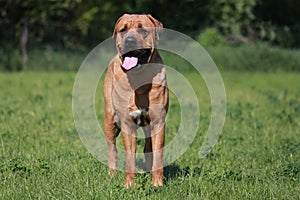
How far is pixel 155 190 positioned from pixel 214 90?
32.0 feet

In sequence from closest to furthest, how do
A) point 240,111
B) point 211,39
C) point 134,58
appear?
point 134,58 → point 240,111 → point 211,39

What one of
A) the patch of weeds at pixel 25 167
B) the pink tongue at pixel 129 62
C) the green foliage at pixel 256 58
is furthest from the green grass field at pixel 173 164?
the green foliage at pixel 256 58

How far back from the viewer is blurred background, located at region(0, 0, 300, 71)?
2277 centimetres

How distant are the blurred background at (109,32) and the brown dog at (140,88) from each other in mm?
14014

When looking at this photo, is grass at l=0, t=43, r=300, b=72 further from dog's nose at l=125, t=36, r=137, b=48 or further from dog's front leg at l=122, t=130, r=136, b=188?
dog's nose at l=125, t=36, r=137, b=48

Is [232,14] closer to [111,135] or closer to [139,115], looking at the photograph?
[111,135]

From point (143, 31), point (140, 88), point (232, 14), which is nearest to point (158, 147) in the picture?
point (140, 88)

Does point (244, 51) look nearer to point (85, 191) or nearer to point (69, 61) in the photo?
point (69, 61)

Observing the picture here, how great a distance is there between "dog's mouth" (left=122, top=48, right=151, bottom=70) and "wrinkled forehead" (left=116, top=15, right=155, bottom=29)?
0.77 feet

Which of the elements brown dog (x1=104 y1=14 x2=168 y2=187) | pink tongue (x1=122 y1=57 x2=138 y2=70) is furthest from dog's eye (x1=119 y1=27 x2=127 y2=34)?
pink tongue (x1=122 y1=57 x2=138 y2=70)

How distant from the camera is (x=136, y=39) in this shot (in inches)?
177

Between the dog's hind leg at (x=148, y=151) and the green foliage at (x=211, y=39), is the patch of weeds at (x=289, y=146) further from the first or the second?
the green foliage at (x=211, y=39)

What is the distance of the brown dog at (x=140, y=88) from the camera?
4633 millimetres

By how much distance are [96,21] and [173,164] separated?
73.4 feet
